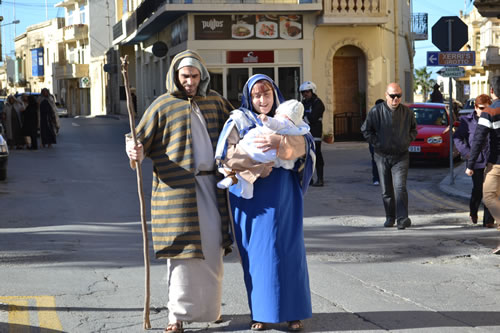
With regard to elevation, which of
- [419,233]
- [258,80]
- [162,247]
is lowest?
[419,233]

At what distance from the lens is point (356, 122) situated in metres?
32.9

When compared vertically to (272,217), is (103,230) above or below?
below

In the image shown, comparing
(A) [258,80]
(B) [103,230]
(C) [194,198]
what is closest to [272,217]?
(C) [194,198]

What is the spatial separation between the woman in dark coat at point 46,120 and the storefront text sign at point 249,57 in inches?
283

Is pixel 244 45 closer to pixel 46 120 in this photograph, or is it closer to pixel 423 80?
pixel 46 120

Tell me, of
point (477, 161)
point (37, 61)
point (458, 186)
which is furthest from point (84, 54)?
point (477, 161)

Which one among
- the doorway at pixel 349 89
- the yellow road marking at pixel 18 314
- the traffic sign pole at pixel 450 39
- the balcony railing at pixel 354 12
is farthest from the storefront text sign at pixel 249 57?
the yellow road marking at pixel 18 314

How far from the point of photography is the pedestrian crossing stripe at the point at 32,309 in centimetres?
634

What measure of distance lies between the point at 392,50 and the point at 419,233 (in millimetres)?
23801

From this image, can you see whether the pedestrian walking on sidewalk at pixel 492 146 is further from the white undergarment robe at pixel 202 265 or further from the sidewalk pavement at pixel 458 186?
the white undergarment robe at pixel 202 265

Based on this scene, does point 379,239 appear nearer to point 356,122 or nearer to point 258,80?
point 258,80

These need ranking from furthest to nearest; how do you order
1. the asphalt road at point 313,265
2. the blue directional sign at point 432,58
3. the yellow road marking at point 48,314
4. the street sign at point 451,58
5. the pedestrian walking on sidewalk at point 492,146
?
the blue directional sign at point 432,58 → the street sign at point 451,58 → the pedestrian walking on sidewalk at point 492,146 → the asphalt road at point 313,265 → the yellow road marking at point 48,314

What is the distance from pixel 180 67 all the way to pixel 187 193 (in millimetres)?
862

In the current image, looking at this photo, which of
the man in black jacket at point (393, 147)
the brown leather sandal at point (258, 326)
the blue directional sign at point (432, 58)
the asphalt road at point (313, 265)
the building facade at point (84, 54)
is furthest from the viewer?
the building facade at point (84, 54)
